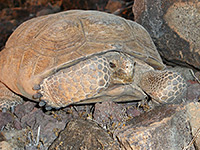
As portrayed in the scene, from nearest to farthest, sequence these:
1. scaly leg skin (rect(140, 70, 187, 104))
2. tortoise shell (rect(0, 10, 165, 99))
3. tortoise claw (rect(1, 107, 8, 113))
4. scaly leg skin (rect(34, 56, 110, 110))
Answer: scaly leg skin (rect(34, 56, 110, 110))
tortoise shell (rect(0, 10, 165, 99))
scaly leg skin (rect(140, 70, 187, 104))
tortoise claw (rect(1, 107, 8, 113))

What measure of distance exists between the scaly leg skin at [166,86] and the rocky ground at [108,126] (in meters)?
0.17

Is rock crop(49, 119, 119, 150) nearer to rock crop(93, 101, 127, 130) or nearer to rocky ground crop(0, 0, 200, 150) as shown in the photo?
rocky ground crop(0, 0, 200, 150)

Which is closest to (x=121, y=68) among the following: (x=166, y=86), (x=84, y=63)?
(x=84, y=63)

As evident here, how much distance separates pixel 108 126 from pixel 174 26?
5.64 ft

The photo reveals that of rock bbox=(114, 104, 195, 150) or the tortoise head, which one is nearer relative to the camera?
rock bbox=(114, 104, 195, 150)

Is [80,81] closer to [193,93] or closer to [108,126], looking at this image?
[108,126]

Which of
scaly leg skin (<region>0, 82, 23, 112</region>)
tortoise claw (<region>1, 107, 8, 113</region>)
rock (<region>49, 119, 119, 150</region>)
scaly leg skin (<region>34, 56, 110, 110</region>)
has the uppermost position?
scaly leg skin (<region>34, 56, 110, 110</region>)

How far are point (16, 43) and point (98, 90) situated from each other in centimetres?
133

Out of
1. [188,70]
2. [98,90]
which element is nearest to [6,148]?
[98,90]

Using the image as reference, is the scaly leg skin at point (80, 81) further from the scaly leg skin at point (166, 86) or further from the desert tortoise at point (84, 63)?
the scaly leg skin at point (166, 86)

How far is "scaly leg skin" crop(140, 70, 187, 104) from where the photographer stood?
8.80 feet

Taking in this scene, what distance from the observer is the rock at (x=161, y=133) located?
6.57 ft

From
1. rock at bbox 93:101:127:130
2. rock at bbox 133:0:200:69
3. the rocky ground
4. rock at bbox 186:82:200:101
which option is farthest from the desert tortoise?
rock at bbox 133:0:200:69

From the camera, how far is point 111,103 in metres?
2.81
